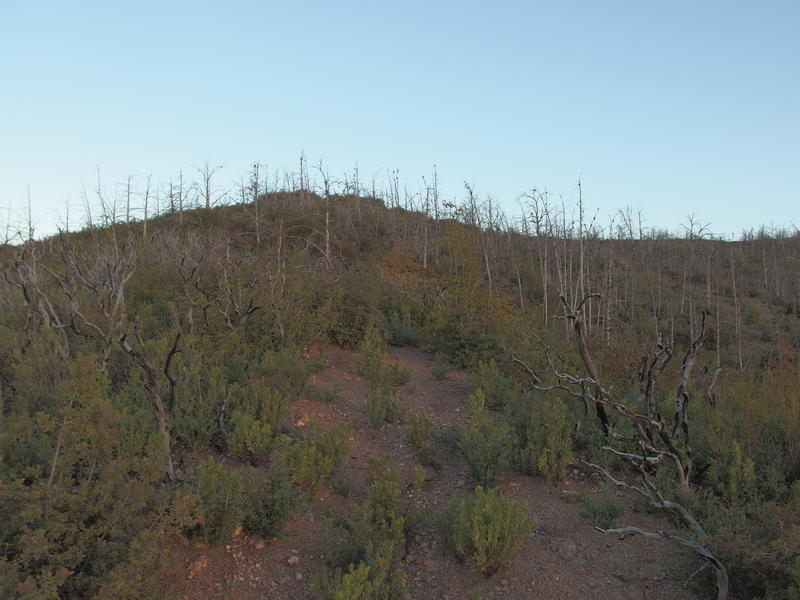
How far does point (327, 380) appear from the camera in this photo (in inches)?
339

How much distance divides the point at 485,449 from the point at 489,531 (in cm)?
146

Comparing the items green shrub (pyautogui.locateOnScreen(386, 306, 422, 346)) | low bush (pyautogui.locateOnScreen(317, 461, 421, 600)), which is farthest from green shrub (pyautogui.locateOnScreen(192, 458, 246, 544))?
green shrub (pyautogui.locateOnScreen(386, 306, 422, 346))

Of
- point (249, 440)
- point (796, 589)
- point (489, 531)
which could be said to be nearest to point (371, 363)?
point (249, 440)

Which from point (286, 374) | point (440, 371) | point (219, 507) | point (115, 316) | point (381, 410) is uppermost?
point (115, 316)

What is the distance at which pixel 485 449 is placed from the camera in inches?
202

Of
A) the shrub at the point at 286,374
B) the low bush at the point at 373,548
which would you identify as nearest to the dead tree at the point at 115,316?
the shrub at the point at 286,374

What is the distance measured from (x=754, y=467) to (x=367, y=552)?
11.5 ft

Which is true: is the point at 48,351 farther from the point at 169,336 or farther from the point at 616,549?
the point at 616,549

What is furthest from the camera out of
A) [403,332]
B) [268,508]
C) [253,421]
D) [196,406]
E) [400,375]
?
[403,332]

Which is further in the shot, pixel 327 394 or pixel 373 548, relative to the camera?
pixel 327 394

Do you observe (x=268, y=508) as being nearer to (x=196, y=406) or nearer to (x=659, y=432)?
(x=196, y=406)

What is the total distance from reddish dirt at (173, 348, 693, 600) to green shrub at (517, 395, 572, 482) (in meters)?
0.16

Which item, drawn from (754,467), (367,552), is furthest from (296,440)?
(754,467)

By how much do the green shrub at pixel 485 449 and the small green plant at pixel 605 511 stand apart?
0.85 meters
